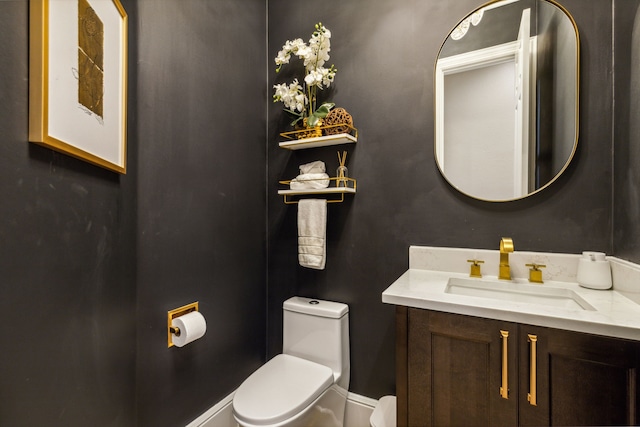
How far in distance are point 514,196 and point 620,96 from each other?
1.66 ft

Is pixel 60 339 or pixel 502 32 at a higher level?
pixel 502 32

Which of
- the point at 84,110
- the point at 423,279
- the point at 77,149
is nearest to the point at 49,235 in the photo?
the point at 77,149

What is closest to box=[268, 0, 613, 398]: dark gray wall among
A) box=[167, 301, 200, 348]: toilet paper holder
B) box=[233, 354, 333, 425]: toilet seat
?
box=[233, 354, 333, 425]: toilet seat

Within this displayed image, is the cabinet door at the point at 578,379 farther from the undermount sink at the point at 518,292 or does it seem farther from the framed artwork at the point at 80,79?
the framed artwork at the point at 80,79

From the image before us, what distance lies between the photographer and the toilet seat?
1193mm

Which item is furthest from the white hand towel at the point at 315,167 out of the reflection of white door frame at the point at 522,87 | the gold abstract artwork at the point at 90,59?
the gold abstract artwork at the point at 90,59

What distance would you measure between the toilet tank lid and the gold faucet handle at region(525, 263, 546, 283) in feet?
2.90

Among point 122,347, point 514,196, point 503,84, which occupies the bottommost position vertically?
point 122,347

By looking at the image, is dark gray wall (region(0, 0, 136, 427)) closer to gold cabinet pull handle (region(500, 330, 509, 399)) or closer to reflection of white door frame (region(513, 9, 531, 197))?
gold cabinet pull handle (region(500, 330, 509, 399))

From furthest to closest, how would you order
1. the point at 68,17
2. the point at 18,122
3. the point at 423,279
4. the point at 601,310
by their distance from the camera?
the point at 423,279 → the point at 601,310 → the point at 68,17 → the point at 18,122

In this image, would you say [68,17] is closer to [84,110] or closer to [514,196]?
[84,110]

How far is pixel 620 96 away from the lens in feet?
3.81

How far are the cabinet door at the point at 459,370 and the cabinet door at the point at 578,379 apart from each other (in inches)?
1.5

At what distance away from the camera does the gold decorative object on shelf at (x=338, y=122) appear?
162cm
